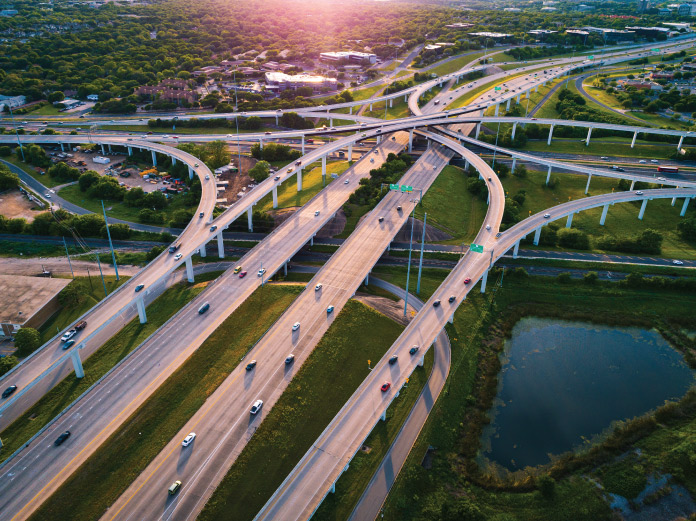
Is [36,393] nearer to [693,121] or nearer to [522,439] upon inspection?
[522,439]

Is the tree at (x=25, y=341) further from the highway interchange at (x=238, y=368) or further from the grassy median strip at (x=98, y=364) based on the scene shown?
the grassy median strip at (x=98, y=364)

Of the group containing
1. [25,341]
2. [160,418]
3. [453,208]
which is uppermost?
[453,208]

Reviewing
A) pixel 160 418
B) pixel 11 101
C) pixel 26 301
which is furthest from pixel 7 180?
pixel 160 418

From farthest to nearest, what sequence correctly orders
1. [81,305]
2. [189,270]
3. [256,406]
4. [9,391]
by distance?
[189,270], [81,305], [256,406], [9,391]

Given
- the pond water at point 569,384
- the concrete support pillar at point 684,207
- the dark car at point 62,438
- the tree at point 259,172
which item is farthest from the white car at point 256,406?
the concrete support pillar at point 684,207

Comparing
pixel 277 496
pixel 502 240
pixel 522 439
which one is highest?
pixel 502 240

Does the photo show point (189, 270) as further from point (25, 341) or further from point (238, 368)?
point (238, 368)

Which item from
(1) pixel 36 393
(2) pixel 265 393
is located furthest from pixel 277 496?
(1) pixel 36 393
